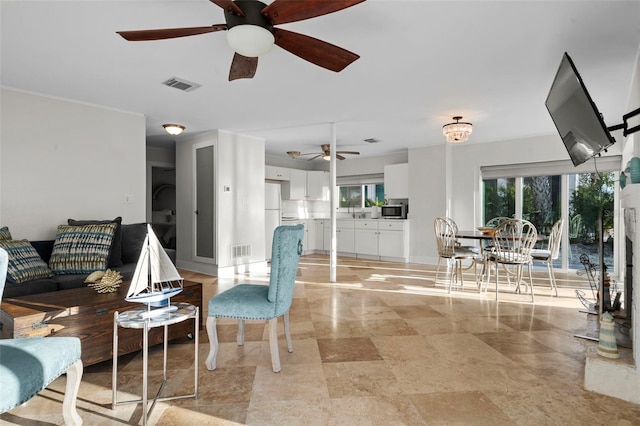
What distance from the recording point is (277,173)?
7461 mm

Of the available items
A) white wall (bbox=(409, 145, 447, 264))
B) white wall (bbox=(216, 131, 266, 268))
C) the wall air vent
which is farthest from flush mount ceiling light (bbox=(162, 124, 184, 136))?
white wall (bbox=(409, 145, 447, 264))

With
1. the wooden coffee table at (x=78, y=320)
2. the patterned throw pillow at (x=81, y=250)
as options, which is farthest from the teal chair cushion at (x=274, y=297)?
the patterned throw pillow at (x=81, y=250)

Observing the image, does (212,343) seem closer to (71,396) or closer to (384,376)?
(71,396)

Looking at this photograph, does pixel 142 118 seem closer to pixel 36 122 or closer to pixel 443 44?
pixel 36 122

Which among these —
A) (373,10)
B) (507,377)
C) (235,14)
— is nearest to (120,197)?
(235,14)

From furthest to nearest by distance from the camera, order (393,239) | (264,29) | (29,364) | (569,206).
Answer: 1. (393,239)
2. (569,206)
3. (264,29)
4. (29,364)

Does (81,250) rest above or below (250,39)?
below

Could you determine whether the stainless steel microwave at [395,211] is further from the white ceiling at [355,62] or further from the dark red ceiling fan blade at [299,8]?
the dark red ceiling fan blade at [299,8]

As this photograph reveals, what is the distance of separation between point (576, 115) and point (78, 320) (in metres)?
3.52

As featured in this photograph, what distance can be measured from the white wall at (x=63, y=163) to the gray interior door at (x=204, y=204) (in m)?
1.17

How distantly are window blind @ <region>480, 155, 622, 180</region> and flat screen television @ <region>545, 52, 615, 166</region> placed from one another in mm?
2815

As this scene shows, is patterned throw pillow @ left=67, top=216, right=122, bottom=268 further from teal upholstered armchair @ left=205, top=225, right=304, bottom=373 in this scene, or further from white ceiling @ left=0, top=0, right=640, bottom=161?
teal upholstered armchair @ left=205, top=225, right=304, bottom=373

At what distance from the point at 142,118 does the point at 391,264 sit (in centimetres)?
480

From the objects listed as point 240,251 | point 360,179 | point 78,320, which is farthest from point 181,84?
Result: point 360,179
